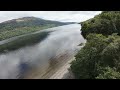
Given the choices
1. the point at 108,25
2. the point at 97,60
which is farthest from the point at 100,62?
the point at 108,25

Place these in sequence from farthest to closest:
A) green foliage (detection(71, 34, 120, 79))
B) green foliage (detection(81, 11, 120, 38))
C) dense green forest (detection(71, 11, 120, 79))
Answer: green foliage (detection(81, 11, 120, 38)) < green foliage (detection(71, 34, 120, 79)) < dense green forest (detection(71, 11, 120, 79))

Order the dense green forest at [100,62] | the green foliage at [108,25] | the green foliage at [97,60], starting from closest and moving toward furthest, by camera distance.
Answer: the dense green forest at [100,62]
the green foliage at [97,60]
the green foliage at [108,25]

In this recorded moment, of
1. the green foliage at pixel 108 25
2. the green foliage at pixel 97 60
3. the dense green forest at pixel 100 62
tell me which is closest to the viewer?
the dense green forest at pixel 100 62

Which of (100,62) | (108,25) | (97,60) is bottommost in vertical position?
(108,25)

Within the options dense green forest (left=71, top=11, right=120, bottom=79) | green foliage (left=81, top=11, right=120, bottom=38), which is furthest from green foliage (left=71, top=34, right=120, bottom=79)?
green foliage (left=81, top=11, right=120, bottom=38)

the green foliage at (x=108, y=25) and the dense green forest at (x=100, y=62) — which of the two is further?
the green foliage at (x=108, y=25)

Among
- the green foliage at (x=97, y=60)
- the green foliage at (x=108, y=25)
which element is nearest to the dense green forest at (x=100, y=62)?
the green foliage at (x=97, y=60)

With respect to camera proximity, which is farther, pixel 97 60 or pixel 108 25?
pixel 108 25

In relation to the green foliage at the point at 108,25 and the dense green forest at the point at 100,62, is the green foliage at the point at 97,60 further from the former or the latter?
the green foliage at the point at 108,25

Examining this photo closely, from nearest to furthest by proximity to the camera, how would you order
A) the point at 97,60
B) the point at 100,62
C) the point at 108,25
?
the point at 100,62
the point at 97,60
the point at 108,25

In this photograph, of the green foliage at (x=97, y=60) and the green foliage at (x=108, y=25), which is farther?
the green foliage at (x=108, y=25)

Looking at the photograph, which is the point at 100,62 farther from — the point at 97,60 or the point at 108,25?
the point at 108,25

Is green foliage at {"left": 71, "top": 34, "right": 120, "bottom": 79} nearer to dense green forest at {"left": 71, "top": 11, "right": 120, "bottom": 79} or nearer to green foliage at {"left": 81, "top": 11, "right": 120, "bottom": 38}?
dense green forest at {"left": 71, "top": 11, "right": 120, "bottom": 79}
